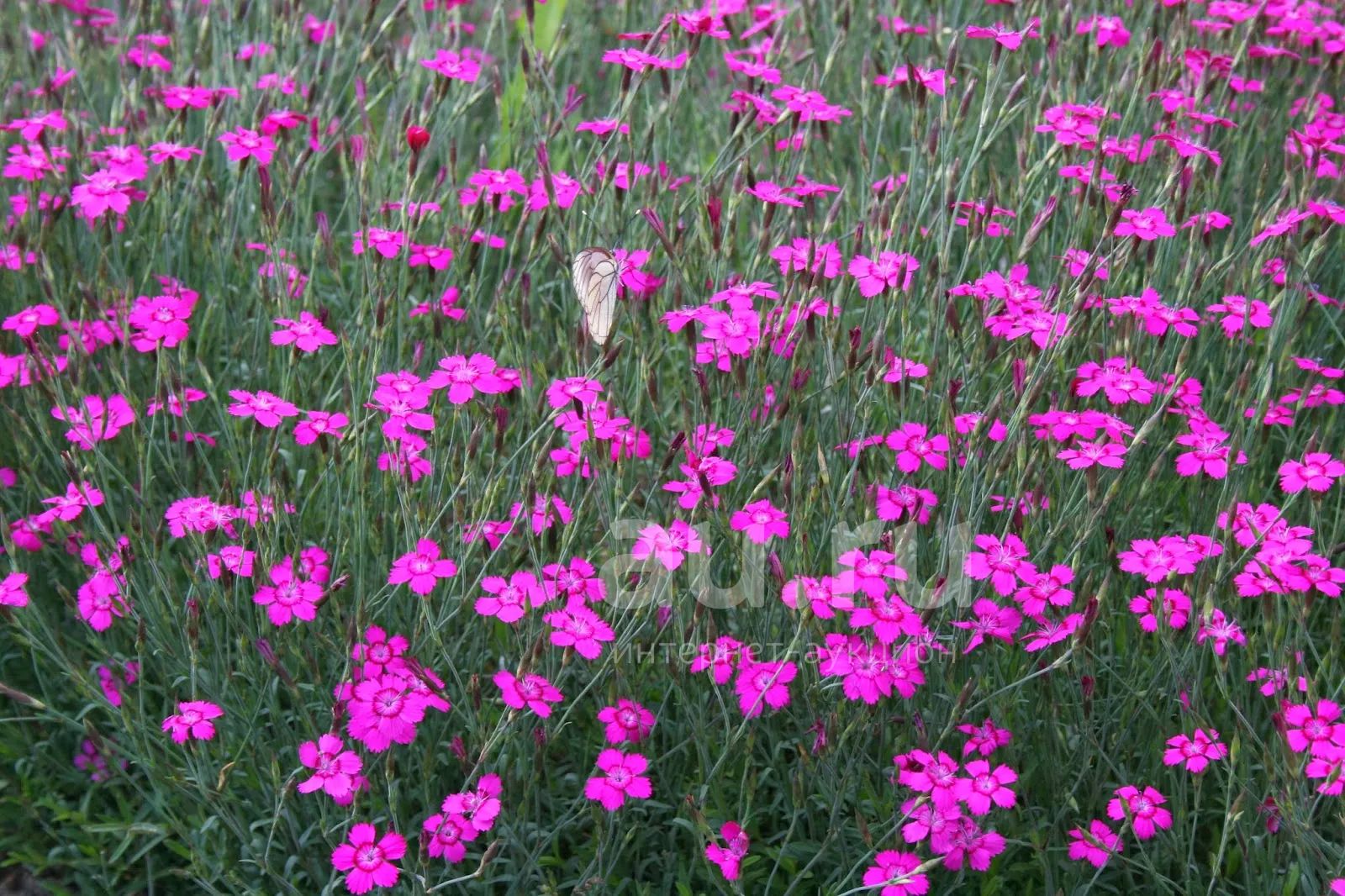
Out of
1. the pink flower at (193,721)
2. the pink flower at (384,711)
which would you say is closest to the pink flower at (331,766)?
the pink flower at (384,711)

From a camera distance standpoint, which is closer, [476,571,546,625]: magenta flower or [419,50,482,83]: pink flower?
[476,571,546,625]: magenta flower

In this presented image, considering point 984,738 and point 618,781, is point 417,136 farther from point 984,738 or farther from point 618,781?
point 984,738

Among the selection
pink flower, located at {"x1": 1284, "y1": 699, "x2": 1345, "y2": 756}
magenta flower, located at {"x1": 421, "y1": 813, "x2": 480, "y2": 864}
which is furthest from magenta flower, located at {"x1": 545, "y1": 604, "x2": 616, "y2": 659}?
pink flower, located at {"x1": 1284, "y1": 699, "x2": 1345, "y2": 756}

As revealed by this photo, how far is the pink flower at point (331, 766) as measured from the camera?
191 cm

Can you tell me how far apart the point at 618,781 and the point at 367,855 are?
41cm

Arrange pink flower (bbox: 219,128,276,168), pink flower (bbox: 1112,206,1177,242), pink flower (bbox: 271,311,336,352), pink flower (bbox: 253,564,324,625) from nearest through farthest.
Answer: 1. pink flower (bbox: 253,564,324,625)
2. pink flower (bbox: 271,311,336,352)
3. pink flower (bbox: 1112,206,1177,242)
4. pink flower (bbox: 219,128,276,168)

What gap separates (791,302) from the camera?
2.15 meters

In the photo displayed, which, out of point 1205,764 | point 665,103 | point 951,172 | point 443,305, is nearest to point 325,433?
point 443,305

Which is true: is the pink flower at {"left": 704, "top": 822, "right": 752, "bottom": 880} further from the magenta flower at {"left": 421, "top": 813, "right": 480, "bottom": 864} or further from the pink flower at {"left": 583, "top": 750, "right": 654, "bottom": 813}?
the magenta flower at {"left": 421, "top": 813, "right": 480, "bottom": 864}

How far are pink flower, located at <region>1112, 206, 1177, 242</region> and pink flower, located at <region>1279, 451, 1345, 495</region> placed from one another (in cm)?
48

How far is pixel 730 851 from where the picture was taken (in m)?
2.04

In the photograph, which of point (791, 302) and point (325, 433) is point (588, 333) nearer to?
point (791, 302)

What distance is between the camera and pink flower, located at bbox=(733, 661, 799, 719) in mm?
1920

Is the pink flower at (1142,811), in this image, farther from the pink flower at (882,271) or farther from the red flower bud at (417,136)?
the red flower bud at (417,136)
